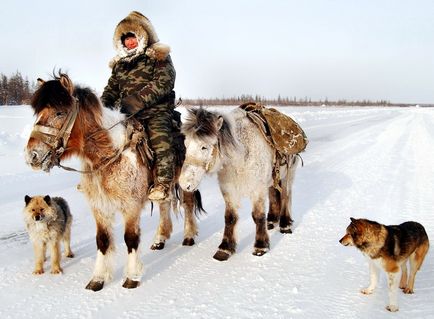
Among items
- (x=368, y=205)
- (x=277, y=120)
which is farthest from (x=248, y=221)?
(x=368, y=205)

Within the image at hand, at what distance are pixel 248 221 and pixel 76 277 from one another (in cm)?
332

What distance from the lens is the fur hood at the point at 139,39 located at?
4.77 m

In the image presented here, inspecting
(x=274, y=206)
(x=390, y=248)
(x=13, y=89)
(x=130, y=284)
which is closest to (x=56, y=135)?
(x=130, y=284)

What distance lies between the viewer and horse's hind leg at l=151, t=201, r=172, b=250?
5.80 meters

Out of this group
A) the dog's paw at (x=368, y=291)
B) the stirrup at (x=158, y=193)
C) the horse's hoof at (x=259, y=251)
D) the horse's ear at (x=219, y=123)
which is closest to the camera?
the dog's paw at (x=368, y=291)

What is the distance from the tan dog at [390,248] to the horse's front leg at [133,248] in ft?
7.97

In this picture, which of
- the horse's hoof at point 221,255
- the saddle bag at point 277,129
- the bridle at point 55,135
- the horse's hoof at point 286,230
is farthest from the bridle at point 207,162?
the horse's hoof at point 286,230

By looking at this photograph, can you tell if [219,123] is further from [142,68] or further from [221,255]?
[221,255]

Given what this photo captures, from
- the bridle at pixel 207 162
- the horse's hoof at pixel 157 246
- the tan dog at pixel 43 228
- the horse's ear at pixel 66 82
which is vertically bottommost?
the horse's hoof at pixel 157 246

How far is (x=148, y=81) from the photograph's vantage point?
4.86 metres

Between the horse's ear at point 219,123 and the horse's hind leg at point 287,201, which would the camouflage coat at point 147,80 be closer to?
the horse's ear at point 219,123

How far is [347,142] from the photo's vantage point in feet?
58.6

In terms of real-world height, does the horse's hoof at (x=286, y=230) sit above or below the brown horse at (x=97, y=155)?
below

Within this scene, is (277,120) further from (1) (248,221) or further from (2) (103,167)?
(2) (103,167)
